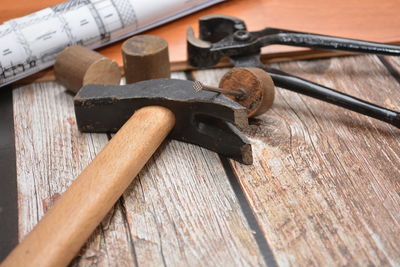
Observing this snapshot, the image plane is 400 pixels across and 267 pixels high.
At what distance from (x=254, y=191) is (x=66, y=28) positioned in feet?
2.50

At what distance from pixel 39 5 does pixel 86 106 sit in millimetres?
605

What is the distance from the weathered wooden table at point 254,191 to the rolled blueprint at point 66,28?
0.12 metres

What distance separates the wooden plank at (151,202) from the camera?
0.99m

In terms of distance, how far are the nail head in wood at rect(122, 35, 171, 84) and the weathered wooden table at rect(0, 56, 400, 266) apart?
195mm

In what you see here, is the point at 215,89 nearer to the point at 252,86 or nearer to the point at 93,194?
the point at 252,86

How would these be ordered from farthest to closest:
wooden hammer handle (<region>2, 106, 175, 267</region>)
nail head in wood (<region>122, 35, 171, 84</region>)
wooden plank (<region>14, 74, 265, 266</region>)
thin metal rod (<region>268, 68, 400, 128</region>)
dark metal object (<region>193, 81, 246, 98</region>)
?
nail head in wood (<region>122, 35, 171, 84</region>), thin metal rod (<region>268, 68, 400, 128</region>), dark metal object (<region>193, 81, 246, 98</region>), wooden plank (<region>14, 74, 265, 266</region>), wooden hammer handle (<region>2, 106, 175, 267</region>)

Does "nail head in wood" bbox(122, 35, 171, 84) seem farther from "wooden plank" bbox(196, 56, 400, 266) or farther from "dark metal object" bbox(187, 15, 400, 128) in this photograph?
"wooden plank" bbox(196, 56, 400, 266)

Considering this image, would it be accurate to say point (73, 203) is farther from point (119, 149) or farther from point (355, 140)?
point (355, 140)

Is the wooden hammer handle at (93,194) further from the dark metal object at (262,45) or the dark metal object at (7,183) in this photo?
the dark metal object at (262,45)

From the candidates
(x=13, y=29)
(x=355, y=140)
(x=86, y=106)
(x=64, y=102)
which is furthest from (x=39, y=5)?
(x=355, y=140)

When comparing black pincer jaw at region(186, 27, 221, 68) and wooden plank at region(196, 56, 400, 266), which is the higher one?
black pincer jaw at region(186, 27, 221, 68)

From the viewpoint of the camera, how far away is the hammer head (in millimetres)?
1153

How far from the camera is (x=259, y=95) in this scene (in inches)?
48.6

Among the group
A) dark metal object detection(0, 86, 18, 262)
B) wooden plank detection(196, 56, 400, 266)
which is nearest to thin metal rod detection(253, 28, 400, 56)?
wooden plank detection(196, 56, 400, 266)
